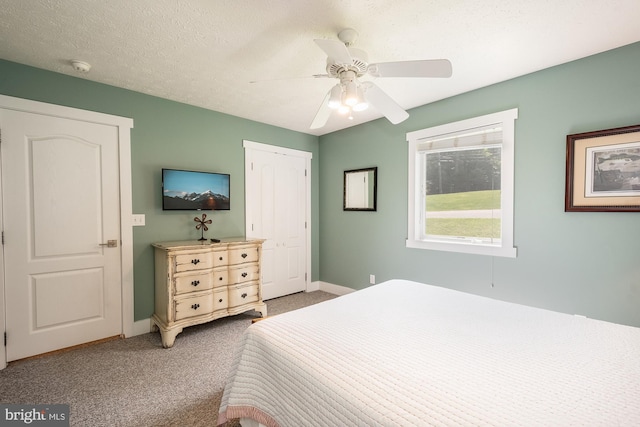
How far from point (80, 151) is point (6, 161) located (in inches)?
18.8

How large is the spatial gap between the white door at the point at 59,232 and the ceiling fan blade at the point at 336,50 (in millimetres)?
2410

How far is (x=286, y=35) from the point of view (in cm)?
185

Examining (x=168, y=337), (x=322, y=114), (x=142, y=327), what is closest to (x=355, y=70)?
(x=322, y=114)

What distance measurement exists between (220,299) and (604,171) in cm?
358

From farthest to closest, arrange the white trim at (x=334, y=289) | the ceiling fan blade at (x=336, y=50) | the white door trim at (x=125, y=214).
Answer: the white trim at (x=334, y=289) → the white door trim at (x=125, y=214) → the ceiling fan blade at (x=336, y=50)

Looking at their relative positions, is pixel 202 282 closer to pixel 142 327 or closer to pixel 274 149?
pixel 142 327

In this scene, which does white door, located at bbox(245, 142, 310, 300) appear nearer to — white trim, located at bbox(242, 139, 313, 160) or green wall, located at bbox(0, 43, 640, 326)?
white trim, located at bbox(242, 139, 313, 160)

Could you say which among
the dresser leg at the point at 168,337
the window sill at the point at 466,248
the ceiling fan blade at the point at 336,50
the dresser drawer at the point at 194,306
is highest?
the ceiling fan blade at the point at 336,50

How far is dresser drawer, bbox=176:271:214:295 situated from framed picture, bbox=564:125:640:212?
3.32 meters

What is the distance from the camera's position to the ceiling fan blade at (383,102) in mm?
1868

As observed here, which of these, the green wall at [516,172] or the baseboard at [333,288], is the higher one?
the green wall at [516,172]

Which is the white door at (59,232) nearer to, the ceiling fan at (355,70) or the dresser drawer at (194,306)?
the dresser drawer at (194,306)

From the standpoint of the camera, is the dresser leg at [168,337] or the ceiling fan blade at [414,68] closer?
the ceiling fan blade at [414,68]

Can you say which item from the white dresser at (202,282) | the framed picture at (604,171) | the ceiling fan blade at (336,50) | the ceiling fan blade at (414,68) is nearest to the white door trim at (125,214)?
the white dresser at (202,282)
